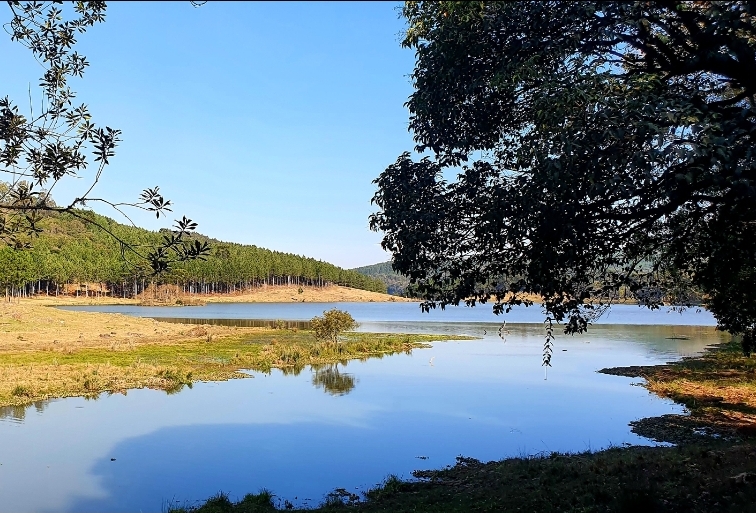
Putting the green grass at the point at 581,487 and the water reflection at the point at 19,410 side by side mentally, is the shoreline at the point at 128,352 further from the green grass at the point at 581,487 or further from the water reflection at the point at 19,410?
the green grass at the point at 581,487

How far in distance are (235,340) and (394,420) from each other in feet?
115

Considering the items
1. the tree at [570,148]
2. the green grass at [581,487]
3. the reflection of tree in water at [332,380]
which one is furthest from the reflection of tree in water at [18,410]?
the tree at [570,148]

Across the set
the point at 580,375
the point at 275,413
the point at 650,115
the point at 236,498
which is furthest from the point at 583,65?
the point at 580,375

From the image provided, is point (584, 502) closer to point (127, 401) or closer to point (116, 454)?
point (116, 454)

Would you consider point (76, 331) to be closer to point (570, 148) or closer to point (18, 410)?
point (18, 410)

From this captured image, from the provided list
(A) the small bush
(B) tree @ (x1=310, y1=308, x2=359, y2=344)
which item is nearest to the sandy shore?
(B) tree @ (x1=310, y1=308, x2=359, y2=344)

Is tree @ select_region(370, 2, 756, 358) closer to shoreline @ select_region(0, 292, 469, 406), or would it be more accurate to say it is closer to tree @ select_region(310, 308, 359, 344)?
shoreline @ select_region(0, 292, 469, 406)

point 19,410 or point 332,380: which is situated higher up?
point 19,410

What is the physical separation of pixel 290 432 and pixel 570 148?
20.0 meters

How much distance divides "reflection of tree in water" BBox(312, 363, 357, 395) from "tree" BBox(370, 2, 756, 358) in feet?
81.5

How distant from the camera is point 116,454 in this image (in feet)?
67.5

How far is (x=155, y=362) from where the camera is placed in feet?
130

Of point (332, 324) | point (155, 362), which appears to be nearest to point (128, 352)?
point (155, 362)

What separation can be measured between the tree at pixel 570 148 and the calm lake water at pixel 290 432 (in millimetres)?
10356
